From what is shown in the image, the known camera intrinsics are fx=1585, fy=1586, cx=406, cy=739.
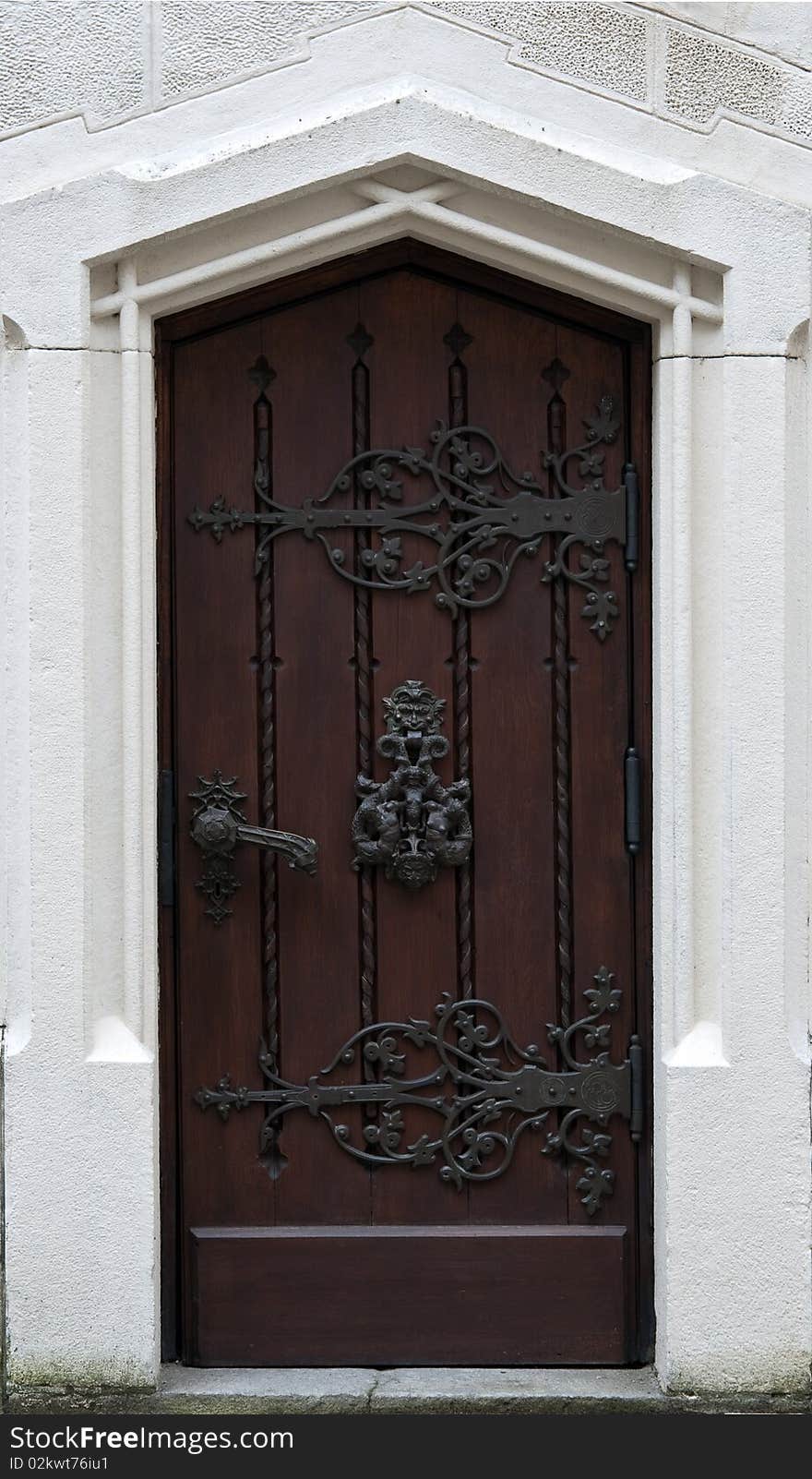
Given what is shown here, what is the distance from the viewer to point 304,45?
3654mm

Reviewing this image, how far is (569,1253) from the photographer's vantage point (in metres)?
3.87

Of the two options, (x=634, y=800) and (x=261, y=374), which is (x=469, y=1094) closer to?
(x=634, y=800)

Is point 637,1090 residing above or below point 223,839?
below

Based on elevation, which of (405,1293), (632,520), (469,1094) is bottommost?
(405,1293)

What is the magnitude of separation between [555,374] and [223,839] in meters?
1.39

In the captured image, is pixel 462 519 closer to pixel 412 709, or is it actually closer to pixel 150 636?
pixel 412 709

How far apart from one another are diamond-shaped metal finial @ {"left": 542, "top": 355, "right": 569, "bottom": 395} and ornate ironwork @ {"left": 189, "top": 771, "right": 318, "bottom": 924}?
4.06 ft

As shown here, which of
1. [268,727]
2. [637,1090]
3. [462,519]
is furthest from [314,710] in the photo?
[637,1090]

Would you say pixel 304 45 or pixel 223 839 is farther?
pixel 223 839

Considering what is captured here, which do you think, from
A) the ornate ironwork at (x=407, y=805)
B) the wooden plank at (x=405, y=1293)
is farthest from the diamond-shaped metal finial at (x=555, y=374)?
the wooden plank at (x=405, y=1293)

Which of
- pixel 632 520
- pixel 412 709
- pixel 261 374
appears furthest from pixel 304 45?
pixel 412 709

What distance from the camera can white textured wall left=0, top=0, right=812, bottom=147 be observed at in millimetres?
3646

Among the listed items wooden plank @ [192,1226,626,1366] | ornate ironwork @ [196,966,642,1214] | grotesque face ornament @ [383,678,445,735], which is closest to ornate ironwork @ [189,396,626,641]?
grotesque face ornament @ [383,678,445,735]

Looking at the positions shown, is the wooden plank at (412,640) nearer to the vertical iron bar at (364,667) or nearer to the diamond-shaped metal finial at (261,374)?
the vertical iron bar at (364,667)
